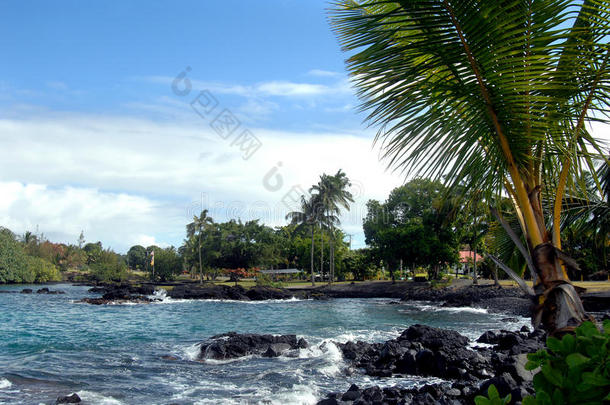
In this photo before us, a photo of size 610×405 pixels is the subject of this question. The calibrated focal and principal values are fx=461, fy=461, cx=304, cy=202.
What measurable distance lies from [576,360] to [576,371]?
6cm

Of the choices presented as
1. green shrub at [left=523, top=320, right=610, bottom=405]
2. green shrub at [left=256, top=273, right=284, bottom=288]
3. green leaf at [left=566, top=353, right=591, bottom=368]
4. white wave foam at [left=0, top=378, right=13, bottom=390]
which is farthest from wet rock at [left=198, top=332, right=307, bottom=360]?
green shrub at [left=256, top=273, right=284, bottom=288]

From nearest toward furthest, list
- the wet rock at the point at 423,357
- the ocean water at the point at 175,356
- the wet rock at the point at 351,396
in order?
the wet rock at the point at 351,396 → the ocean water at the point at 175,356 → the wet rock at the point at 423,357

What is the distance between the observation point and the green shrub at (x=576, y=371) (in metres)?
1.62

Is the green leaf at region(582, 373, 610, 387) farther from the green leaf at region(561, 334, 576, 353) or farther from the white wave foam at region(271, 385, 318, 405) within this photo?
the white wave foam at region(271, 385, 318, 405)

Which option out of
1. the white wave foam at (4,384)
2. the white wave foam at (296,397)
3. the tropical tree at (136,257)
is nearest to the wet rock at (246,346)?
the white wave foam at (296,397)

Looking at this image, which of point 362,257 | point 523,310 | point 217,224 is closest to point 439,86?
point 523,310

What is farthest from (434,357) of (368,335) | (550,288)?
(550,288)

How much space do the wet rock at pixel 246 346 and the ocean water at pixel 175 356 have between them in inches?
20.5

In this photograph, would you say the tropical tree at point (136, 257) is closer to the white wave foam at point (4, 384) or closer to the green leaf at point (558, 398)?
the white wave foam at point (4, 384)

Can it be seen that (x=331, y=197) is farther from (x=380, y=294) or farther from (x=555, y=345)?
(x=555, y=345)

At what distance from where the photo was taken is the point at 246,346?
1561cm

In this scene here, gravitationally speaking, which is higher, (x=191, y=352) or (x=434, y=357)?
(x=434, y=357)

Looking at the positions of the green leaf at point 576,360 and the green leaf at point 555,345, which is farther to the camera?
the green leaf at point 555,345

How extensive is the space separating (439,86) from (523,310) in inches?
1139
